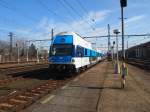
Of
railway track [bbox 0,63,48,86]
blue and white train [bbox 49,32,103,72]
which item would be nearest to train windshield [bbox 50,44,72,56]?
blue and white train [bbox 49,32,103,72]

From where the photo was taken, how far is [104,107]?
348 inches

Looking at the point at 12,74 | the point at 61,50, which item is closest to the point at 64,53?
the point at 61,50

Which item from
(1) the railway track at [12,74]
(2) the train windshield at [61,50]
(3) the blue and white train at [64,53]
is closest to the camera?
(1) the railway track at [12,74]

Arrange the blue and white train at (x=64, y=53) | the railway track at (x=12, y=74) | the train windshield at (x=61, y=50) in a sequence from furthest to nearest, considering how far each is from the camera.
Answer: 1. the train windshield at (x=61, y=50)
2. the blue and white train at (x=64, y=53)
3. the railway track at (x=12, y=74)

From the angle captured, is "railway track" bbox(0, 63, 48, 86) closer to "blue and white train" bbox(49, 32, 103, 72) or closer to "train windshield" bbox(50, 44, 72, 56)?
"blue and white train" bbox(49, 32, 103, 72)

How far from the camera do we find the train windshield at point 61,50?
19641 millimetres

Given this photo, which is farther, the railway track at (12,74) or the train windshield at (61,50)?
the train windshield at (61,50)

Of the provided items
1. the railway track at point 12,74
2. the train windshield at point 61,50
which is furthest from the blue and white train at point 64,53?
the railway track at point 12,74

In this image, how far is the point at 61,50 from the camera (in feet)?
65.2

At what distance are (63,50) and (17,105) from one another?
10891mm

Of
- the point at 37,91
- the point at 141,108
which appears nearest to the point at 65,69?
the point at 37,91

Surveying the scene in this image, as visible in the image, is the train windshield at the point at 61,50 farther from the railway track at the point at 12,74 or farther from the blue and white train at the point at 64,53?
the railway track at the point at 12,74

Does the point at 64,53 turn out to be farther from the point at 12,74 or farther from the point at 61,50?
the point at 12,74

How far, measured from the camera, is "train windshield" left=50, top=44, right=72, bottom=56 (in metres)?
19.6
